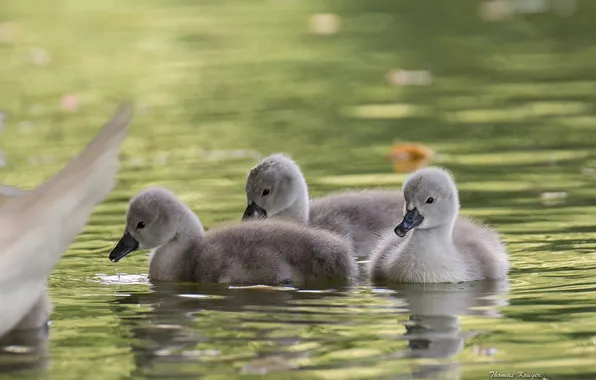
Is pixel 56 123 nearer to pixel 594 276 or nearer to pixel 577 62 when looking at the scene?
pixel 577 62

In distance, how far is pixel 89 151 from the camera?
594cm

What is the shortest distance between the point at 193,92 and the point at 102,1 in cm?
982

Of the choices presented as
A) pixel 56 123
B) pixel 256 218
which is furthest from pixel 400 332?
pixel 56 123

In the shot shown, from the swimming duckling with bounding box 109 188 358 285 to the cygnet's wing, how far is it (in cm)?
237

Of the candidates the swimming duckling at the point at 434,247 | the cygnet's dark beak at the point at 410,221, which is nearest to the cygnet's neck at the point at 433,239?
the swimming duckling at the point at 434,247

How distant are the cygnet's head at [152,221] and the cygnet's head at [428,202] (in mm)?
1250

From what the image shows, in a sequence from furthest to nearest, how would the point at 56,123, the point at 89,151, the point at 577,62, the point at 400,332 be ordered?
the point at 577,62, the point at 56,123, the point at 400,332, the point at 89,151

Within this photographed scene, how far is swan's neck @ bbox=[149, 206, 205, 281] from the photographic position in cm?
870

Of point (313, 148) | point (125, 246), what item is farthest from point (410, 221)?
point (313, 148)

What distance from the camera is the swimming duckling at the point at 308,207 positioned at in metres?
9.52

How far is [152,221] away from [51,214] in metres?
2.74

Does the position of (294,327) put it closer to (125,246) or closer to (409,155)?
(125,246)

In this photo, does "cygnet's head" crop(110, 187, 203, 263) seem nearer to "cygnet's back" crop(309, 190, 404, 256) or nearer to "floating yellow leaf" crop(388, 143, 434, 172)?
"cygnet's back" crop(309, 190, 404, 256)

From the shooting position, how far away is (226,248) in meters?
8.52
